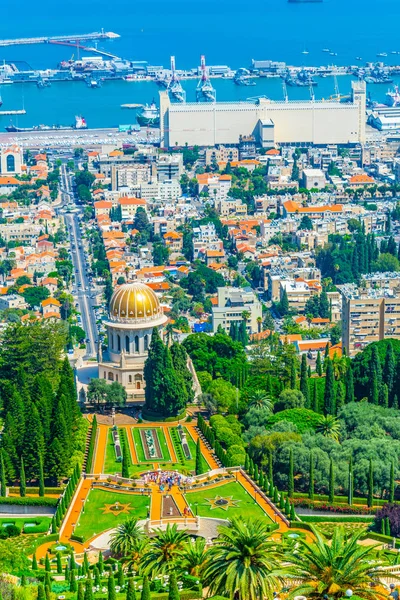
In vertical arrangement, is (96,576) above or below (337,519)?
above

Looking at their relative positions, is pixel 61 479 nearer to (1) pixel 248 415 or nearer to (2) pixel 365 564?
(1) pixel 248 415

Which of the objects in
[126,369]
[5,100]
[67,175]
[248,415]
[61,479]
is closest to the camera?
[61,479]

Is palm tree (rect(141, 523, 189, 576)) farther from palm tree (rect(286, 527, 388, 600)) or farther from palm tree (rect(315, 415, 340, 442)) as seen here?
palm tree (rect(315, 415, 340, 442))

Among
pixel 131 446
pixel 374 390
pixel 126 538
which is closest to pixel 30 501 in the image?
pixel 131 446

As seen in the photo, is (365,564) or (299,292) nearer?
(365,564)

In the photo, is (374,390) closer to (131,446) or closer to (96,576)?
(131,446)

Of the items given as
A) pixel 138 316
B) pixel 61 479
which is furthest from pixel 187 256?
pixel 61 479

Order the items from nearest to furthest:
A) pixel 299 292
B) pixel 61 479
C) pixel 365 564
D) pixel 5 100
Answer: pixel 365 564, pixel 61 479, pixel 299 292, pixel 5 100
